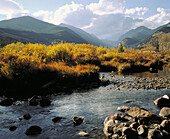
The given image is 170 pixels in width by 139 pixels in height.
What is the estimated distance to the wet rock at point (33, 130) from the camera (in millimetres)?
6566

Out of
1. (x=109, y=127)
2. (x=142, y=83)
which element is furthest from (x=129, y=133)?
(x=142, y=83)

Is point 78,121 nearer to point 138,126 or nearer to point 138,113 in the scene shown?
point 138,126

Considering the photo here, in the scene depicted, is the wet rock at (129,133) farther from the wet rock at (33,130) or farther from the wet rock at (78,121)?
the wet rock at (33,130)

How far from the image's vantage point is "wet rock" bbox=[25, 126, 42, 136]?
21.5 feet

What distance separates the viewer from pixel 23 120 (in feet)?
25.8

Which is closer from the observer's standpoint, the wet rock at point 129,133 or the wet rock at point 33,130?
the wet rock at point 129,133

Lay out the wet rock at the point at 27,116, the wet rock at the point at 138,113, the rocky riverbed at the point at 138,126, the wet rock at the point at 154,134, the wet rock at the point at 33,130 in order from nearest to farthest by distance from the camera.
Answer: the wet rock at the point at 154,134 → the rocky riverbed at the point at 138,126 → the wet rock at the point at 33,130 → the wet rock at the point at 138,113 → the wet rock at the point at 27,116

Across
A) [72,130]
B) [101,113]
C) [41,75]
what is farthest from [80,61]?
[72,130]

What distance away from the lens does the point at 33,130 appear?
21.9ft

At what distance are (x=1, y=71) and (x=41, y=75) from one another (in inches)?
165

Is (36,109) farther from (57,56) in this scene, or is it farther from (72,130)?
(57,56)

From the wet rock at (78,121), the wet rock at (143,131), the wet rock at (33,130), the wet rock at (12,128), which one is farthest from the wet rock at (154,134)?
the wet rock at (12,128)

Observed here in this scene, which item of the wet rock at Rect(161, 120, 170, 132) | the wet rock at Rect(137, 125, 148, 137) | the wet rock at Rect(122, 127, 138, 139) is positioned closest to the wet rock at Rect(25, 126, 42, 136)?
the wet rock at Rect(122, 127, 138, 139)

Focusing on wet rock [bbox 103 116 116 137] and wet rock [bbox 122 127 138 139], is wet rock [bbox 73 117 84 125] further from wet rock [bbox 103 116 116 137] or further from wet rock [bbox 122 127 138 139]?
wet rock [bbox 122 127 138 139]
